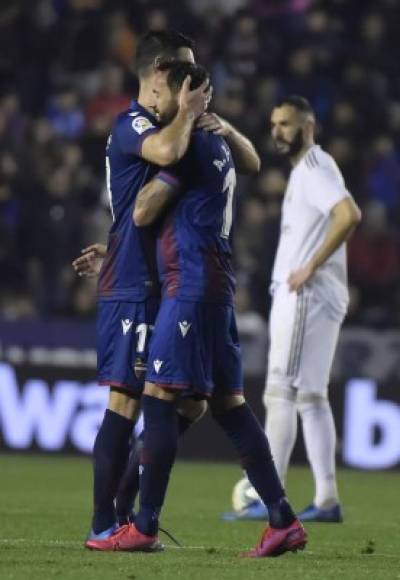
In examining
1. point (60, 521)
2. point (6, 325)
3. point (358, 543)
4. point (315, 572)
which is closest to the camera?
point (315, 572)

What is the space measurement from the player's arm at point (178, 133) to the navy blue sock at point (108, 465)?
3.69 feet

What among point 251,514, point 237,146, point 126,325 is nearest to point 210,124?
point 237,146

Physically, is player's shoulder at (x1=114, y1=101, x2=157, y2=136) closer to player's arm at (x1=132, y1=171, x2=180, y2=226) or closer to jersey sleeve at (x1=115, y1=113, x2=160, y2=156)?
jersey sleeve at (x1=115, y1=113, x2=160, y2=156)

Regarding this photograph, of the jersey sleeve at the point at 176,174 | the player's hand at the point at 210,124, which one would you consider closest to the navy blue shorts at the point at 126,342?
the jersey sleeve at the point at 176,174

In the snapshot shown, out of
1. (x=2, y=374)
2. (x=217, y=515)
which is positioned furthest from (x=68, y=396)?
(x=217, y=515)

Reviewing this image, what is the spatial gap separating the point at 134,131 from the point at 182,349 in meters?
0.93

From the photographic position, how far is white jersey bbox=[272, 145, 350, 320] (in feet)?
31.4

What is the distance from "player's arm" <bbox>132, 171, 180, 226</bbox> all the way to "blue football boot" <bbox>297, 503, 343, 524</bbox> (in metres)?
2.85

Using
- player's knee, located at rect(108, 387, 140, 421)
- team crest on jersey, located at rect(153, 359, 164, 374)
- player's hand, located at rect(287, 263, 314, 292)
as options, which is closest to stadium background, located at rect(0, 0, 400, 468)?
player's hand, located at rect(287, 263, 314, 292)

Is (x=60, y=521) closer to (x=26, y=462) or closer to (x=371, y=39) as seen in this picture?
(x=26, y=462)

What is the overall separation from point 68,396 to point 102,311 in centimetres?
666

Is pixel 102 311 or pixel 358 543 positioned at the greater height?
pixel 102 311

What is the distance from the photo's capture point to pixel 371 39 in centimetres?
1869

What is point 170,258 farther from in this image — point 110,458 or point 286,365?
point 286,365
